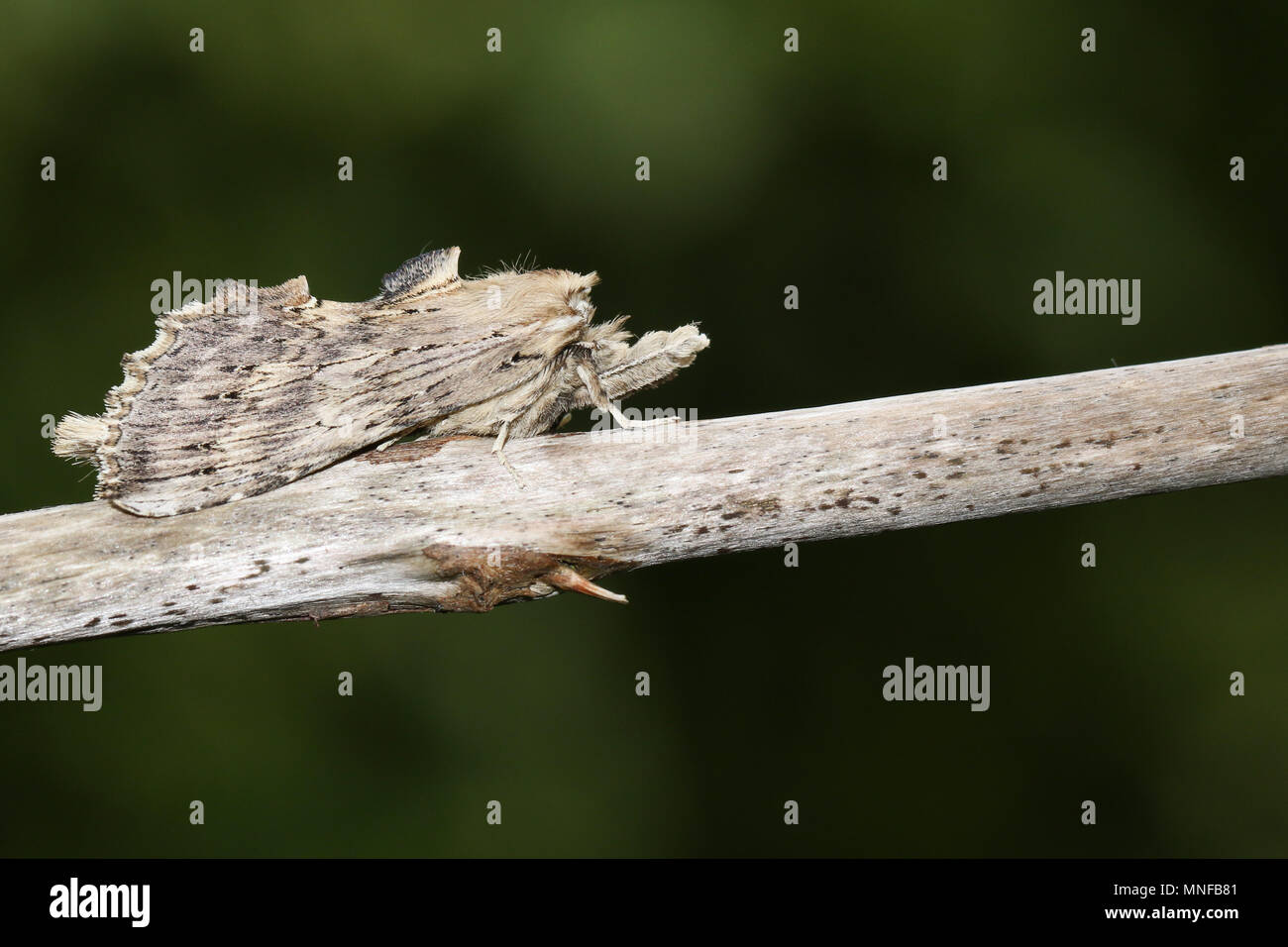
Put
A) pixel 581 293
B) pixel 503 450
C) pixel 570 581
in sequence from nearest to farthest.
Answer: pixel 570 581 < pixel 503 450 < pixel 581 293

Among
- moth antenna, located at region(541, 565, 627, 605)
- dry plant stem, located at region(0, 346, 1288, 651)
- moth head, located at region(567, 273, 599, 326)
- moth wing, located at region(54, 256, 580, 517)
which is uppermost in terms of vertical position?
moth head, located at region(567, 273, 599, 326)

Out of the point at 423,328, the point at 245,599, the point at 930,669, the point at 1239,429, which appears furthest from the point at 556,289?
the point at 930,669

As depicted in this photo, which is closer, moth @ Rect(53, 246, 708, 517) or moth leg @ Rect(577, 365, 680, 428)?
moth @ Rect(53, 246, 708, 517)

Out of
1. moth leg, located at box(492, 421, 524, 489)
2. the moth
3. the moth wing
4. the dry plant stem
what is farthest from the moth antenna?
the moth wing

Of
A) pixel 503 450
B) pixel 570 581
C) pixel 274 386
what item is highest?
pixel 274 386

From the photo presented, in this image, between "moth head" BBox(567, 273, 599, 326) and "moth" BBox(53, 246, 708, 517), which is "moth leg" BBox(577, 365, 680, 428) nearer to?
"moth" BBox(53, 246, 708, 517)

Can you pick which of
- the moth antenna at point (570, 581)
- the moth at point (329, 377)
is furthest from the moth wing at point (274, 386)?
the moth antenna at point (570, 581)

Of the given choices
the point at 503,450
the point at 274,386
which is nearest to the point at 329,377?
the point at 274,386

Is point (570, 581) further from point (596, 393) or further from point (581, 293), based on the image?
point (581, 293)
